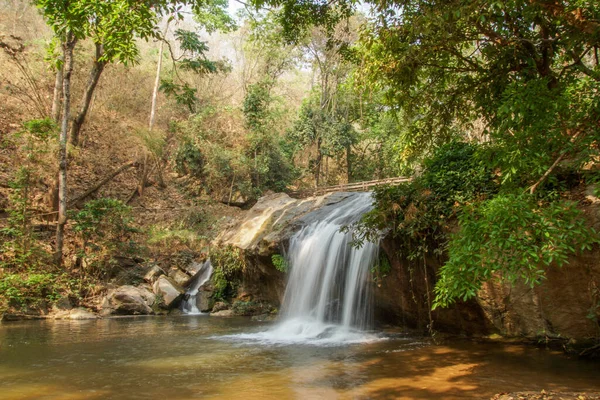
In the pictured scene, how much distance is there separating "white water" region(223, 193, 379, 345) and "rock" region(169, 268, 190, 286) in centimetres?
518

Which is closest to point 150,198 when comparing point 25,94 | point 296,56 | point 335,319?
point 25,94

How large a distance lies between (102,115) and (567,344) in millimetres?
22602

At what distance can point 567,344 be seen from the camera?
729 centimetres

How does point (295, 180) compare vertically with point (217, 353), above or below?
above

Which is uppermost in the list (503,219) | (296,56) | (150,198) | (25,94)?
(296,56)

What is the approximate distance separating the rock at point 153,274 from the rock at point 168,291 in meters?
0.44

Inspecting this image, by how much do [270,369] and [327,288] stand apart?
419cm

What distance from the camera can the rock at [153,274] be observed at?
51.5ft

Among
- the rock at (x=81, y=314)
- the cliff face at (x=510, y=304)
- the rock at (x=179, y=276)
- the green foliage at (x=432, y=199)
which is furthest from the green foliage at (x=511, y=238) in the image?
the rock at (x=179, y=276)

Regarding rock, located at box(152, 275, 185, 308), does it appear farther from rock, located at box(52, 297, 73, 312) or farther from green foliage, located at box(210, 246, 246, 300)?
rock, located at box(52, 297, 73, 312)

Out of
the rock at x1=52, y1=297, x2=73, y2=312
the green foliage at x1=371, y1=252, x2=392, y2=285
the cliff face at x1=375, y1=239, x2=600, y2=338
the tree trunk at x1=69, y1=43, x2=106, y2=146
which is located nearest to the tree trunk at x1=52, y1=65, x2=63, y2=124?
the tree trunk at x1=69, y1=43, x2=106, y2=146

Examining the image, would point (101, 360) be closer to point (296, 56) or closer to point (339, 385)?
point (339, 385)

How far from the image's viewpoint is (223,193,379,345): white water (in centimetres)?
993

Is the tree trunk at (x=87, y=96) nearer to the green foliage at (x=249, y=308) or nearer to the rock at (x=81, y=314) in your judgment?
the rock at (x=81, y=314)
